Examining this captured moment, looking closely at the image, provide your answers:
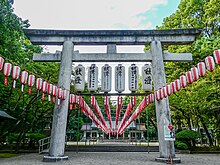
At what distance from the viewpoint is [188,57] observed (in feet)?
31.9

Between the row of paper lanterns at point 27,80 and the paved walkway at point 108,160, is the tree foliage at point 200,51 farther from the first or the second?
the row of paper lanterns at point 27,80

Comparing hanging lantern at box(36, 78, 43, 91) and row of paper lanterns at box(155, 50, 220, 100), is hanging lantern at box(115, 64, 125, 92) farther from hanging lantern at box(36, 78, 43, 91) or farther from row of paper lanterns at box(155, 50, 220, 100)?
hanging lantern at box(36, 78, 43, 91)

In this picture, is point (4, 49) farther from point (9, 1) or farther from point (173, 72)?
point (173, 72)

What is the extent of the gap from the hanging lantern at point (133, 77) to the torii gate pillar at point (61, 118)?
2.93 metres

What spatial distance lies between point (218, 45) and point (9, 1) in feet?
33.7

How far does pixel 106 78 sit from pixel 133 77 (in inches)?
50.7

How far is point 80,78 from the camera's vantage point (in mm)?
9562

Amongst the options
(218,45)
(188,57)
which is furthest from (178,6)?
(188,57)

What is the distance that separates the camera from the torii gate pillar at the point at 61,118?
8.36 m

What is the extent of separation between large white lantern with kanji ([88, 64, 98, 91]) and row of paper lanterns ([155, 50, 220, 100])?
9.44 ft

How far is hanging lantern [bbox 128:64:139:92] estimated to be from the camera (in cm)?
931

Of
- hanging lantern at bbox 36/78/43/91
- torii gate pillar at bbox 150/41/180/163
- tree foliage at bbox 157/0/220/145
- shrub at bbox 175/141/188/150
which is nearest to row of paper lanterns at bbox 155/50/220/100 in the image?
torii gate pillar at bbox 150/41/180/163

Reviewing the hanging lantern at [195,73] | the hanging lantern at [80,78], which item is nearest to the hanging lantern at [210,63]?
the hanging lantern at [195,73]

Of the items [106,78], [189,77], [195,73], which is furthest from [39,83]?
[195,73]
